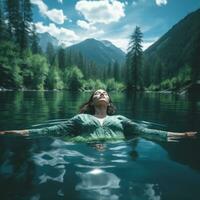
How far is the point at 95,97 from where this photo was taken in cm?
614

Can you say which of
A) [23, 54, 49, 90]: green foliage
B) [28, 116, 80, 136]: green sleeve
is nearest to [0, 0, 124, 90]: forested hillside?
[23, 54, 49, 90]: green foliage

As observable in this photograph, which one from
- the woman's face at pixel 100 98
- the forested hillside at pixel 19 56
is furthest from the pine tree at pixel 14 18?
the woman's face at pixel 100 98

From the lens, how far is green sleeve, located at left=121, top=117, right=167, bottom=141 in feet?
19.1

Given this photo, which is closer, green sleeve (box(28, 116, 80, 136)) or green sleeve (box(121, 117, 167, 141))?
green sleeve (box(28, 116, 80, 136))

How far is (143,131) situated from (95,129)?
45.5 inches

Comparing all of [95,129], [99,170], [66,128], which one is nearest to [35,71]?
[66,128]

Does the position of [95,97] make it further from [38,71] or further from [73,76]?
[73,76]

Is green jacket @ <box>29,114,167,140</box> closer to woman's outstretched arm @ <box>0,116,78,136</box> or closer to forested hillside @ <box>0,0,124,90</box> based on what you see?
woman's outstretched arm @ <box>0,116,78,136</box>

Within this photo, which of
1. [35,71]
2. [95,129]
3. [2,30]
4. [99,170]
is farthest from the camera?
[35,71]

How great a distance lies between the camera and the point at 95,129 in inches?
226

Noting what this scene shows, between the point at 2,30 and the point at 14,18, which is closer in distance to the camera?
the point at 2,30

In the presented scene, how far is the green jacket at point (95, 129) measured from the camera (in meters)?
5.71

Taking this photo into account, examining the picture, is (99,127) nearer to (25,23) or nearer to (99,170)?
(99,170)

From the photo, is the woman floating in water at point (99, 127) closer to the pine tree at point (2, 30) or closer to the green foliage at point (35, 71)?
the pine tree at point (2, 30)
